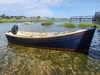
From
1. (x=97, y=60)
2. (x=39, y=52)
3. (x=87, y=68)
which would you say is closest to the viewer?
(x=87, y=68)

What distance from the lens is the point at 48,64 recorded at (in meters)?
8.96

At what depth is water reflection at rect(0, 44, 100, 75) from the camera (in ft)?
25.3

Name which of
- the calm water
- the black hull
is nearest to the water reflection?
the calm water

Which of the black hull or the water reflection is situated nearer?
the water reflection

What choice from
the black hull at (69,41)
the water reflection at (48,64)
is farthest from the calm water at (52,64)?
the black hull at (69,41)

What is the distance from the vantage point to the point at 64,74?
7.36 meters

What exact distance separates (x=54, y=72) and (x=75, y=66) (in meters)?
1.76

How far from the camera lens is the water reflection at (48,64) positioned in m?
7.70

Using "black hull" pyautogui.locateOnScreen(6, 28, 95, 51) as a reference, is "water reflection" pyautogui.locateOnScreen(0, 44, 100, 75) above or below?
below

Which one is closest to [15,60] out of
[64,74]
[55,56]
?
[55,56]

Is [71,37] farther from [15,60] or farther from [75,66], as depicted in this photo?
[15,60]

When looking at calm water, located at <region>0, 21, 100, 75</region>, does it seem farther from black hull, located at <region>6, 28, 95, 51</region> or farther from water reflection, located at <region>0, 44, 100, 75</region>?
black hull, located at <region>6, 28, 95, 51</region>

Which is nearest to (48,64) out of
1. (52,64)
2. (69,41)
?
(52,64)

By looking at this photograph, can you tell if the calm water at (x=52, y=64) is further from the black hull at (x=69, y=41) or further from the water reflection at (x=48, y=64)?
the black hull at (x=69, y=41)
